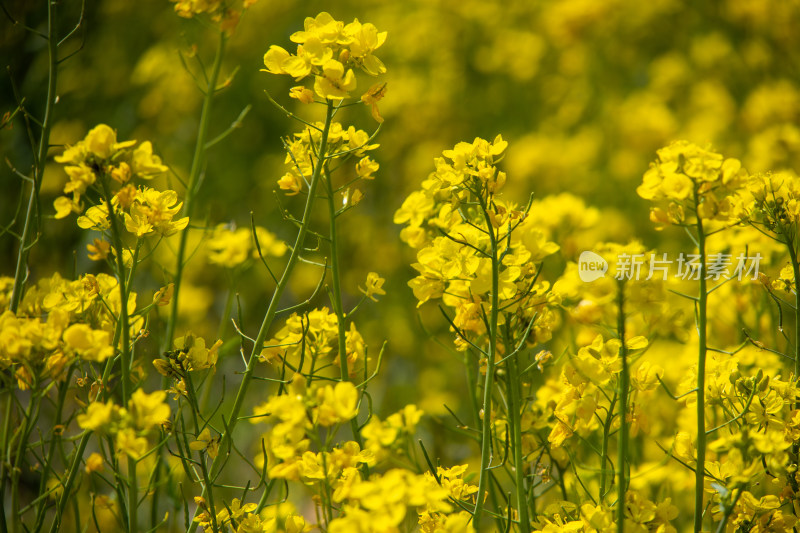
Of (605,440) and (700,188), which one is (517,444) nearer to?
(605,440)

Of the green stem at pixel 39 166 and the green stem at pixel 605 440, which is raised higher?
the green stem at pixel 39 166

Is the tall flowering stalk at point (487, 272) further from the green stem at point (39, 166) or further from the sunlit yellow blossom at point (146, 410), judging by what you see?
the green stem at point (39, 166)

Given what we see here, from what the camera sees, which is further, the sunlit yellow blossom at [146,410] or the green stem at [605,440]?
the green stem at [605,440]

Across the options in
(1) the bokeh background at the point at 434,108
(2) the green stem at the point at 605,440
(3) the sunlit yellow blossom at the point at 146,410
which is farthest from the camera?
(1) the bokeh background at the point at 434,108

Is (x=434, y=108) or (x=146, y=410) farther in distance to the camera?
(x=434, y=108)

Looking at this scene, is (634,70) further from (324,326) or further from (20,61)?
(324,326)

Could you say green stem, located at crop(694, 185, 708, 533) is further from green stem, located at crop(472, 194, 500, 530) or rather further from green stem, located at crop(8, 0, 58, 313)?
green stem, located at crop(8, 0, 58, 313)

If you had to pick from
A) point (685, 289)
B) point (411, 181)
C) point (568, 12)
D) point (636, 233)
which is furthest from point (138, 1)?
point (685, 289)

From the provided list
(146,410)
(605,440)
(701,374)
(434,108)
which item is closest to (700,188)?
(701,374)

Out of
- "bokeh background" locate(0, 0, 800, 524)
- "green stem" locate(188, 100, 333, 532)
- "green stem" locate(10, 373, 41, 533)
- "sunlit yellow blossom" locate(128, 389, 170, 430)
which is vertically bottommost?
"green stem" locate(10, 373, 41, 533)

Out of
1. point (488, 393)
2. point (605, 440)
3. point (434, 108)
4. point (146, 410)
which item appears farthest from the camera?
point (434, 108)

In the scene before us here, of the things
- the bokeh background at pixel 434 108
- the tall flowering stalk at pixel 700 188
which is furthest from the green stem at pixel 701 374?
the bokeh background at pixel 434 108

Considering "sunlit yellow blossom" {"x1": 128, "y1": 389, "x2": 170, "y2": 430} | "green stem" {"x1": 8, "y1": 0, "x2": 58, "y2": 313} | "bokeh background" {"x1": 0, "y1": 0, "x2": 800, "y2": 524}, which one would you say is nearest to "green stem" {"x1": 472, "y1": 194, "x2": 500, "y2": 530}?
"sunlit yellow blossom" {"x1": 128, "y1": 389, "x2": 170, "y2": 430}

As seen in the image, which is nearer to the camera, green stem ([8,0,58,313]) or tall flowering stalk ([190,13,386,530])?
tall flowering stalk ([190,13,386,530])
